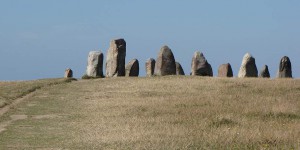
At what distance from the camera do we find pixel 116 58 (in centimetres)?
5541

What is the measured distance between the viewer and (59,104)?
114ft

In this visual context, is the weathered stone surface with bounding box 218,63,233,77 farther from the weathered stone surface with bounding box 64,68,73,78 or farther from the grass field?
the weathered stone surface with bounding box 64,68,73,78

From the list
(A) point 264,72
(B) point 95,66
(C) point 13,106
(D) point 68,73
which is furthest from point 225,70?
(C) point 13,106

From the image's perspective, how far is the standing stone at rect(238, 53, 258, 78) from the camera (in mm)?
54656

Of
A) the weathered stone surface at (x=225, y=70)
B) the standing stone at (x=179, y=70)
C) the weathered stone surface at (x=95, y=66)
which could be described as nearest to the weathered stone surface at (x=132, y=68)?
the weathered stone surface at (x=95, y=66)

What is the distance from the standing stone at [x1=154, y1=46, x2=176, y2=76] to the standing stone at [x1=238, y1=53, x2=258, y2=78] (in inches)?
257

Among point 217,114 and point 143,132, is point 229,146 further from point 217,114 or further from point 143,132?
point 217,114

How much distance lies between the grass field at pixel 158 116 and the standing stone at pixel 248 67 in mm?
8829

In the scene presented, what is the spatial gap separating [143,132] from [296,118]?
315 inches

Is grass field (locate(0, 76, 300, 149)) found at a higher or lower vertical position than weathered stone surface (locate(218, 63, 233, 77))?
lower

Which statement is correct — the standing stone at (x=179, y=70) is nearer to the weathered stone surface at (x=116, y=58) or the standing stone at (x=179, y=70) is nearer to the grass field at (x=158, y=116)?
Result: the weathered stone surface at (x=116, y=58)

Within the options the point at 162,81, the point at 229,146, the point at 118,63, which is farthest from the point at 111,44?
the point at 229,146

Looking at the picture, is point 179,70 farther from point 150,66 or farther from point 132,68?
point 132,68

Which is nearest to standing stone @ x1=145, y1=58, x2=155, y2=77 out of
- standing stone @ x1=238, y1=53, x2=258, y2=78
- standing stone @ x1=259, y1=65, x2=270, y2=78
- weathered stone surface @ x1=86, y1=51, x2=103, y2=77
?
weathered stone surface @ x1=86, y1=51, x2=103, y2=77
